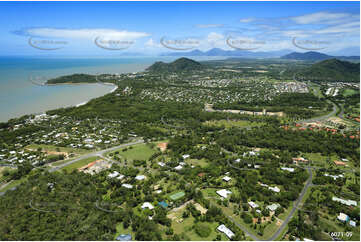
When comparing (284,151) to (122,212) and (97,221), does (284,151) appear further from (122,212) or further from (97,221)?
(97,221)

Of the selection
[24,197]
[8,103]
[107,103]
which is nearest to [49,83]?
[8,103]

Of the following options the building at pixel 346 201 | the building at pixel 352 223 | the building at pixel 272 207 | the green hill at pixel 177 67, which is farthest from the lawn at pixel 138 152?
the green hill at pixel 177 67

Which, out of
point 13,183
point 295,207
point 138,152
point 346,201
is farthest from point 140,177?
point 346,201

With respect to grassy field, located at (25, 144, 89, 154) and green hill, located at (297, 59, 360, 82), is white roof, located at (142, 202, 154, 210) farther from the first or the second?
green hill, located at (297, 59, 360, 82)

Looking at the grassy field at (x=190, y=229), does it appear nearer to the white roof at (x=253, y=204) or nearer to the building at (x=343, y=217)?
the white roof at (x=253, y=204)

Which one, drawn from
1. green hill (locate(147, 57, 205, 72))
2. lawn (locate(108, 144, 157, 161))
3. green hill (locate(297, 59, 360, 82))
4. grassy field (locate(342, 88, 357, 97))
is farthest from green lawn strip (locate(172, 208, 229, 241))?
green hill (locate(147, 57, 205, 72))

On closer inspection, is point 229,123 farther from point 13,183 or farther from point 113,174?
point 13,183
